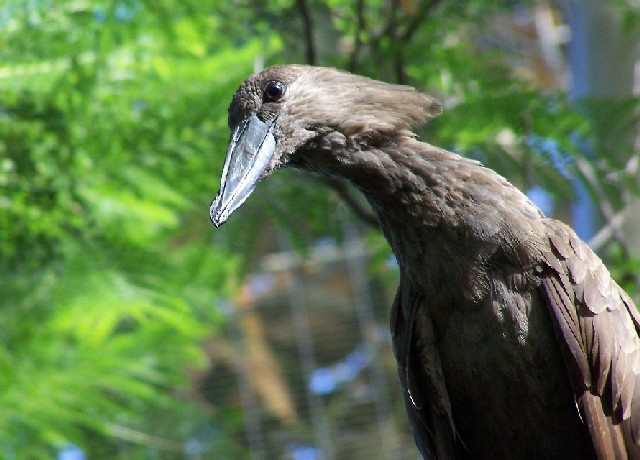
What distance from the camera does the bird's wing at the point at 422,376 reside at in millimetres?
2568

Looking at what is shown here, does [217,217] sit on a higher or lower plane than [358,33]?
lower

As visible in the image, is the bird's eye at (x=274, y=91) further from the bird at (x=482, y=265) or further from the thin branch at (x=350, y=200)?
the thin branch at (x=350, y=200)

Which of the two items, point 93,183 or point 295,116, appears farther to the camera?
point 93,183

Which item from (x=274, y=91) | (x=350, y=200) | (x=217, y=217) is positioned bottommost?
(x=217, y=217)

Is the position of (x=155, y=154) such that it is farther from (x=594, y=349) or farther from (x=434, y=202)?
(x=594, y=349)

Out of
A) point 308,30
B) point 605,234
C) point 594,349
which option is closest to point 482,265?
point 594,349

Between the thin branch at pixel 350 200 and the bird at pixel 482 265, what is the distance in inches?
38.0

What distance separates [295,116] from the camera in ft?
8.04

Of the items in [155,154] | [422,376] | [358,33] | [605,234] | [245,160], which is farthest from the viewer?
[605,234]

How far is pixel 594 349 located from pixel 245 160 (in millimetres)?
933

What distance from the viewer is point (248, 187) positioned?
237cm

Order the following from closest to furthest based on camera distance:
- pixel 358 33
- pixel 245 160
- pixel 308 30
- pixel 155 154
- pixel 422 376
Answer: pixel 245 160
pixel 422 376
pixel 308 30
pixel 358 33
pixel 155 154

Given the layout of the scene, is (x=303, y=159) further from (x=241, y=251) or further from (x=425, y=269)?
(x=241, y=251)

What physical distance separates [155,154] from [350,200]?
0.72m
